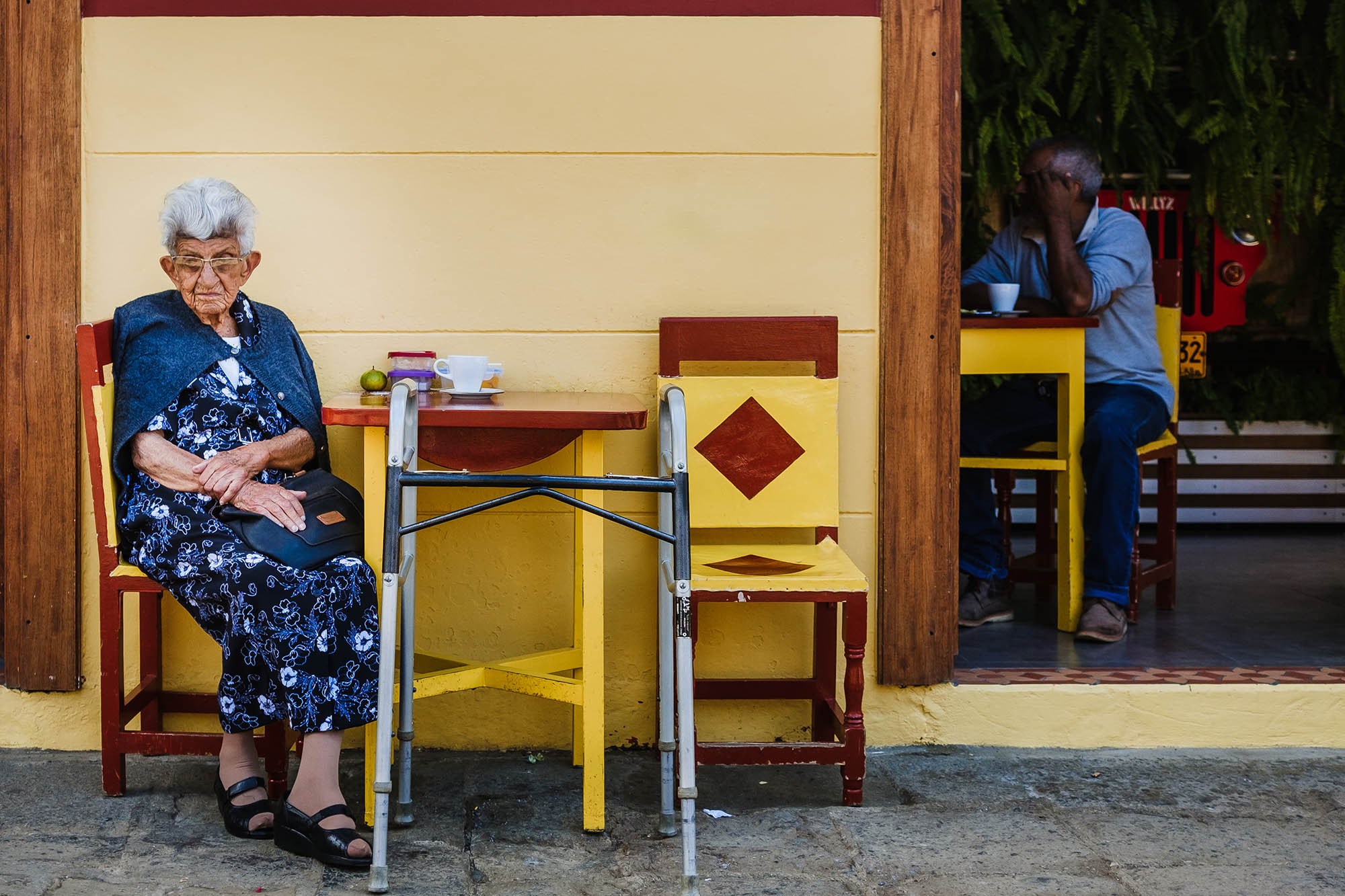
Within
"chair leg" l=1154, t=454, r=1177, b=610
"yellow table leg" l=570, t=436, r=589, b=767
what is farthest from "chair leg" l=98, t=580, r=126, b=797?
"chair leg" l=1154, t=454, r=1177, b=610

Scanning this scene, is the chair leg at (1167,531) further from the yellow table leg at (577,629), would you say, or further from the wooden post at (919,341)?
the yellow table leg at (577,629)

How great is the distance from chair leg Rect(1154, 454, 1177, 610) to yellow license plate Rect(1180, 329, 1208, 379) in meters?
1.71

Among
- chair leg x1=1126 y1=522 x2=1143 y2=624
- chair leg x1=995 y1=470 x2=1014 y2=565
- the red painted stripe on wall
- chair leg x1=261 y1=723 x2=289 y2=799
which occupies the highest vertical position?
the red painted stripe on wall

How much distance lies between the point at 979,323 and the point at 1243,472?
115 inches

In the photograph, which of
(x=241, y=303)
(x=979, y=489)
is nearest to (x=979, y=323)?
(x=979, y=489)

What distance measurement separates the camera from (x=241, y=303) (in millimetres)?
3273

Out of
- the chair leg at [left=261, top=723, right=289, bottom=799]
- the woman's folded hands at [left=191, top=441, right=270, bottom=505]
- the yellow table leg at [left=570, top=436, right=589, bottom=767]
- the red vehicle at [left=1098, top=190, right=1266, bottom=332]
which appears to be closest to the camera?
the woman's folded hands at [left=191, top=441, right=270, bottom=505]

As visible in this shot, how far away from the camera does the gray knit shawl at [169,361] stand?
10.2 ft

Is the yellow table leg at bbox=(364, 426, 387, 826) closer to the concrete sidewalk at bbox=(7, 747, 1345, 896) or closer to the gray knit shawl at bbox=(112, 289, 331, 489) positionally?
the concrete sidewalk at bbox=(7, 747, 1345, 896)

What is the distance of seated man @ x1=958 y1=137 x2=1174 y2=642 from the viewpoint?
4328 millimetres

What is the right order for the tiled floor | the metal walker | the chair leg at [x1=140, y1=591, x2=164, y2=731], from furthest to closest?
the tiled floor → the chair leg at [x1=140, y1=591, x2=164, y2=731] → the metal walker

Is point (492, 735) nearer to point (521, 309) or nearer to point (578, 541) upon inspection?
point (578, 541)

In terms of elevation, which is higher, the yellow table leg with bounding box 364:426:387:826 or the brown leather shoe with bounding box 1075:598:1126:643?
the yellow table leg with bounding box 364:426:387:826

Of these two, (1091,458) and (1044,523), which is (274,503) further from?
(1044,523)
